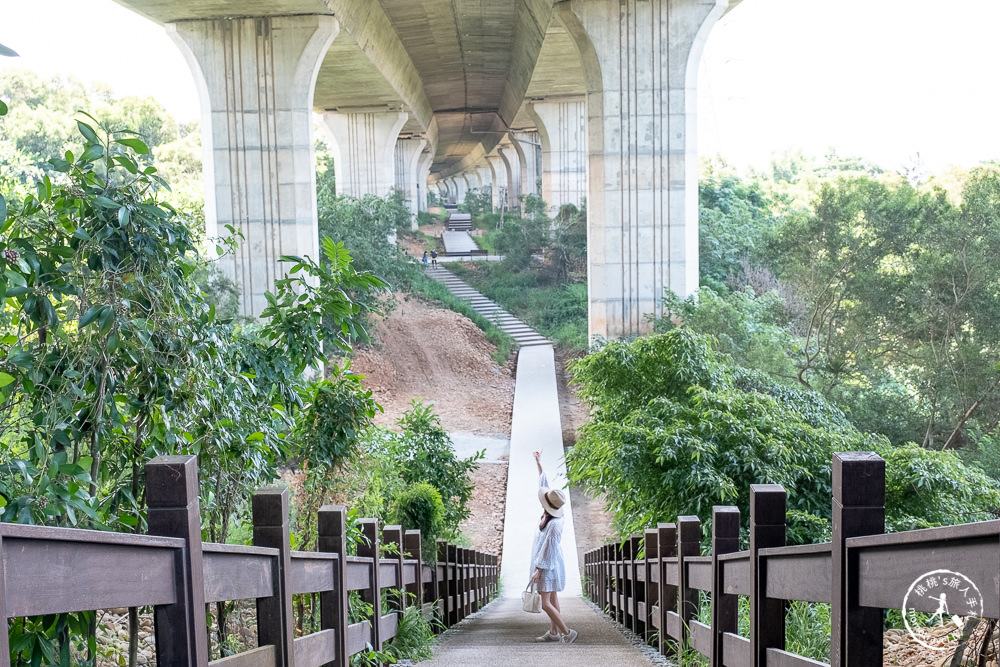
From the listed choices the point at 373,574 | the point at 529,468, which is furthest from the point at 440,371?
the point at 373,574

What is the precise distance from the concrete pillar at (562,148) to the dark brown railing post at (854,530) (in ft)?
95.4

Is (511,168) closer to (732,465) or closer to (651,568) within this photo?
(732,465)

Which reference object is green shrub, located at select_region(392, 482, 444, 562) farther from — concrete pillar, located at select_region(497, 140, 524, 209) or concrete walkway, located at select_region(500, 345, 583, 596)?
concrete pillar, located at select_region(497, 140, 524, 209)

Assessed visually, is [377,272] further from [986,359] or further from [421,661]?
[421,661]

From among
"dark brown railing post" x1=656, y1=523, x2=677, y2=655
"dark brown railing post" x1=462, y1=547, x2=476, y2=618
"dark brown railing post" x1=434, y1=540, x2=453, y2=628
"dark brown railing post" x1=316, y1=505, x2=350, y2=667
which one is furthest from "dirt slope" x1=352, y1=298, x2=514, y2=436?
"dark brown railing post" x1=316, y1=505, x2=350, y2=667

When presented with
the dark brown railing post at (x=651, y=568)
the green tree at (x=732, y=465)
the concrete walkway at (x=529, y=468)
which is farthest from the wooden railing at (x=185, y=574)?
the concrete walkway at (x=529, y=468)

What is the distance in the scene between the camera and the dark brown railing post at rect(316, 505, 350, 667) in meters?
4.21

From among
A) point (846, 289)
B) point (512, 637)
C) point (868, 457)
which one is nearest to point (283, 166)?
point (846, 289)

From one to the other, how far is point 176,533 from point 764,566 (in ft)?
6.10

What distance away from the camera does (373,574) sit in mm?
A: 5195

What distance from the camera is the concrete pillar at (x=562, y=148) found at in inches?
1276

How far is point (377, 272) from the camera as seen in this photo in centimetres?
2281

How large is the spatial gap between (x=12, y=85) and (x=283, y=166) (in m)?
39.9

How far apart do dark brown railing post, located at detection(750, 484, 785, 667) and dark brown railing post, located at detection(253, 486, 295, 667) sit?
1562mm
